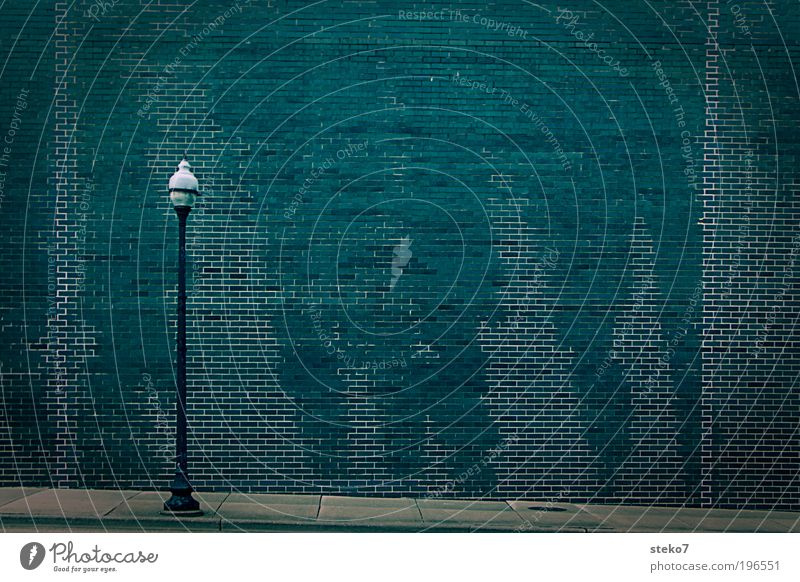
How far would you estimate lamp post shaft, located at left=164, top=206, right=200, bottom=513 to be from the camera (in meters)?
8.87

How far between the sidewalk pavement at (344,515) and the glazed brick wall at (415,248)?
1.14ft

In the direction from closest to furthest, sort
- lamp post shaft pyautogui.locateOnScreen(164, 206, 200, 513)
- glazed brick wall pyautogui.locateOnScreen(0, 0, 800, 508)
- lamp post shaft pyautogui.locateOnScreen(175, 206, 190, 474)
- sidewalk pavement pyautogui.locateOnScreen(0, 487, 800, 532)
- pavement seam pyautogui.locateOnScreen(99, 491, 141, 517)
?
sidewalk pavement pyautogui.locateOnScreen(0, 487, 800, 532), pavement seam pyautogui.locateOnScreen(99, 491, 141, 517), lamp post shaft pyautogui.locateOnScreen(164, 206, 200, 513), lamp post shaft pyautogui.locateOnScreen(175, 206, 190, 474), glazed brick wall pyautogui.locateOnScreen(0, 0, 800, 508)

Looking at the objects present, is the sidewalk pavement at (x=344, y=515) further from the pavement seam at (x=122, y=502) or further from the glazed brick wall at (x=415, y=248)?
the glazed brick wall at (x=415, y=248)

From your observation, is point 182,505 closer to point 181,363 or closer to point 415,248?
point 181,363

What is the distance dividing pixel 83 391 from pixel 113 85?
159 inches

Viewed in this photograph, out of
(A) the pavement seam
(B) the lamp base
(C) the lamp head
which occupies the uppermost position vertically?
(C) the lamp head

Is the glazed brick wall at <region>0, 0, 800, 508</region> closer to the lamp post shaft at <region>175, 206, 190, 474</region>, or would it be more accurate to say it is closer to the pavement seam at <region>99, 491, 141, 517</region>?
the pavement seam at <region>99, 491, 141, 517</region>

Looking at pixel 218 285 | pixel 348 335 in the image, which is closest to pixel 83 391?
pixel 218 285

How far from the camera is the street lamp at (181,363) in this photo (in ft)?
29.1

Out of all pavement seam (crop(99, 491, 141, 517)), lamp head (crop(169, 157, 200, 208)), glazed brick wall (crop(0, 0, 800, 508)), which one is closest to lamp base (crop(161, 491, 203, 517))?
pavement seam (crop(99, 491, 141, 517))

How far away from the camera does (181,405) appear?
9086mm

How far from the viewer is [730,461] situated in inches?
405

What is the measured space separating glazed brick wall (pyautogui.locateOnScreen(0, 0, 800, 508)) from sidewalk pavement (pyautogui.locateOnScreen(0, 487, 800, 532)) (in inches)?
13.7

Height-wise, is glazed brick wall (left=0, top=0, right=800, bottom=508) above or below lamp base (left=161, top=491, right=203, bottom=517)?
above
